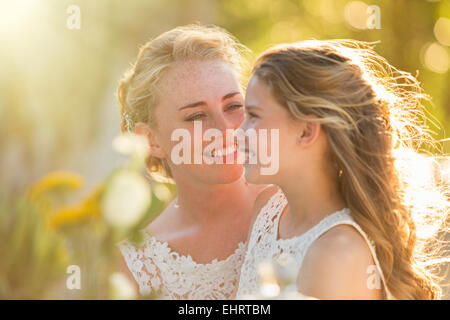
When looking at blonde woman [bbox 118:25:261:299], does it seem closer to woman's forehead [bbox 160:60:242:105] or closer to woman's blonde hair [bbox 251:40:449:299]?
woman's forehead [bbox 160:60:242:105]

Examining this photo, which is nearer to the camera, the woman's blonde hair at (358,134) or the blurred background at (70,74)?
the woman's blonde hair at (358,134)

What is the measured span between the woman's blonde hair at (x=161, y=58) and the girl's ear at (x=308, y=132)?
929 millimetres

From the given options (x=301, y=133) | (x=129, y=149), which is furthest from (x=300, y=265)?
(x=129, y=149)

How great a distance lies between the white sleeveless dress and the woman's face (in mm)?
334

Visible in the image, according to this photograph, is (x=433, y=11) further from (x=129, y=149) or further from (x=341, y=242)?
(x=129, y=149)

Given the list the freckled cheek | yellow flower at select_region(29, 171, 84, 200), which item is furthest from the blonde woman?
yellow flower at select_region(29, 171, 84, 200)

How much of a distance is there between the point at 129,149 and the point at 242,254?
6.59 ft

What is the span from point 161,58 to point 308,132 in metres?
1.06

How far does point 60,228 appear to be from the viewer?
783 millimetres

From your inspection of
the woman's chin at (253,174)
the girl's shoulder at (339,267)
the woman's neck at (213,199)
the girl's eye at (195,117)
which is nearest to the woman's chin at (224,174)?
the woman's neck at (213,199)

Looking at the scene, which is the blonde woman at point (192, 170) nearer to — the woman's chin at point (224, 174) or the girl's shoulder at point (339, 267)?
the woman's chin at point (224, 174)

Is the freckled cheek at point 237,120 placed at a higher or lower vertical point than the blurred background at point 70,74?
lower

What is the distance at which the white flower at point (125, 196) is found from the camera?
29.6 inches

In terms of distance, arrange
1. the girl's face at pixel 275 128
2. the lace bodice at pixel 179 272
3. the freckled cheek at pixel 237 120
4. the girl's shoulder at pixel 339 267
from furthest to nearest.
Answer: the lace bodice at pixel 179 272
the freckled cheek at pixel 237 120
the girl's face at pixel 275 128
the girl's shoulder at pixel 339 267
